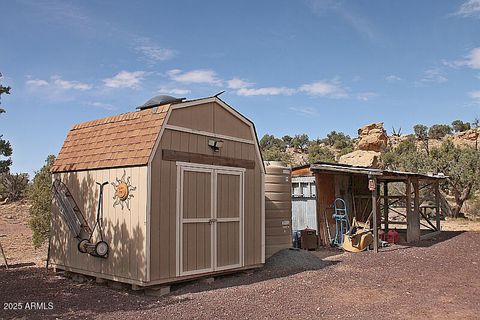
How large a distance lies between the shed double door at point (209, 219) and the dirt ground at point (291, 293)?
0.45 meters

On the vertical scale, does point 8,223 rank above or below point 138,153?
below

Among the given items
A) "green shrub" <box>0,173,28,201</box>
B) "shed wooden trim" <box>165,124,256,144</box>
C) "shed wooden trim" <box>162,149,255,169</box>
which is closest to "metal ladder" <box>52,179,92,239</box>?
"shed wooden trim" <box>162,149,255,169</box>

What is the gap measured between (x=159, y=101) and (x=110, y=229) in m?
2.66

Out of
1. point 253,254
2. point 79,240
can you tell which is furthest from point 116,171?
point 253,254

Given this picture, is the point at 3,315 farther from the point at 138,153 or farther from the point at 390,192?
the point at 390,192

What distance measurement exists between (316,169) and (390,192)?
17.1 meters

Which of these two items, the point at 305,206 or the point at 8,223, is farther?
the point at 8,223

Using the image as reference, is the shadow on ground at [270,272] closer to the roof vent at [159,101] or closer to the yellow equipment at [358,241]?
the yellow equipment at [358,241]

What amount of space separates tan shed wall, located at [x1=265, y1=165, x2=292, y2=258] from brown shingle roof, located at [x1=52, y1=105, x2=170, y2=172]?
4.29m

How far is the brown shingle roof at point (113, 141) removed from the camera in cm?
770

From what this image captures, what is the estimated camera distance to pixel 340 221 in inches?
593

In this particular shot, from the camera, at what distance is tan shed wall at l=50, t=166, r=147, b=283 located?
24.3 feet

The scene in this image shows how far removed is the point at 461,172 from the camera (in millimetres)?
26141

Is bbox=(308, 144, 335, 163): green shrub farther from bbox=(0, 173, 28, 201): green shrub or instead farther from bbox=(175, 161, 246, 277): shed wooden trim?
bbox=(175, 161, 246, 277): shed wooden trim
